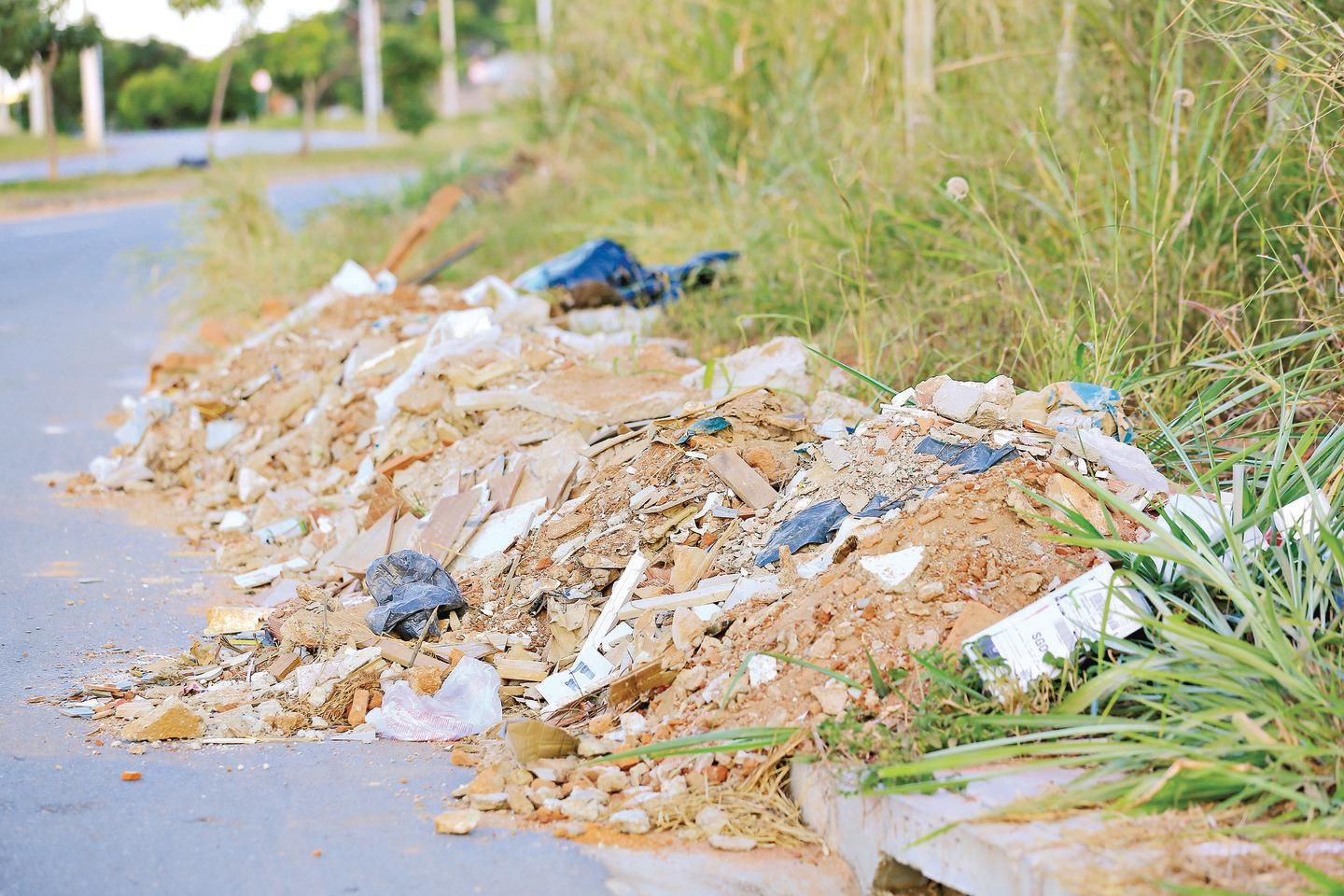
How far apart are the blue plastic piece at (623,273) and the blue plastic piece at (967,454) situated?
371cm

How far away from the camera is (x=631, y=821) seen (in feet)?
9.52

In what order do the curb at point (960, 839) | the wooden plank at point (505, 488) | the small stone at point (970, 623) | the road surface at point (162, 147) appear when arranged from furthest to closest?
the road surface at point (162, 147) < the wooden plank at point (505, 488) < the small stone at point (970, 623) < the curb at point (960, 839)

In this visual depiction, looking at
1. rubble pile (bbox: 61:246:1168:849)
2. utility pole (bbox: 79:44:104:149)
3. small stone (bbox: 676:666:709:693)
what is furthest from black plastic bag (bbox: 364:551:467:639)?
utility pole (bbox: 79:44:104:149)

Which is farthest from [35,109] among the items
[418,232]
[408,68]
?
[418,232]

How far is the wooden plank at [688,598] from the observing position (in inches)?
144

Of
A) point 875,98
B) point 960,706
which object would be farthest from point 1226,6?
point 960,706

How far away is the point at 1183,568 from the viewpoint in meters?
3.01

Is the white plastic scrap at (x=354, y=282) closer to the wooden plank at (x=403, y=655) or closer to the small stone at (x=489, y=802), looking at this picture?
the wooden plank at (x=403, y=655)

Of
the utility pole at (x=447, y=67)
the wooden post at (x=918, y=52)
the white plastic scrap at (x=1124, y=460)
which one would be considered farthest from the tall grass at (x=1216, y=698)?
the utility pole at (x=447, y=67)

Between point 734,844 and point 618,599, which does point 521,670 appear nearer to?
point 618,599

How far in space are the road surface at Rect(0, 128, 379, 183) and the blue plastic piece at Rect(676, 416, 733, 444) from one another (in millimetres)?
18039

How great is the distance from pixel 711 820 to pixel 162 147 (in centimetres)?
3458

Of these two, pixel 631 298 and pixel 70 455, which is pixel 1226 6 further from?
pixel 70 455

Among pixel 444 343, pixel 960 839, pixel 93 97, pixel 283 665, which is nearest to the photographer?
pixel 960 839
